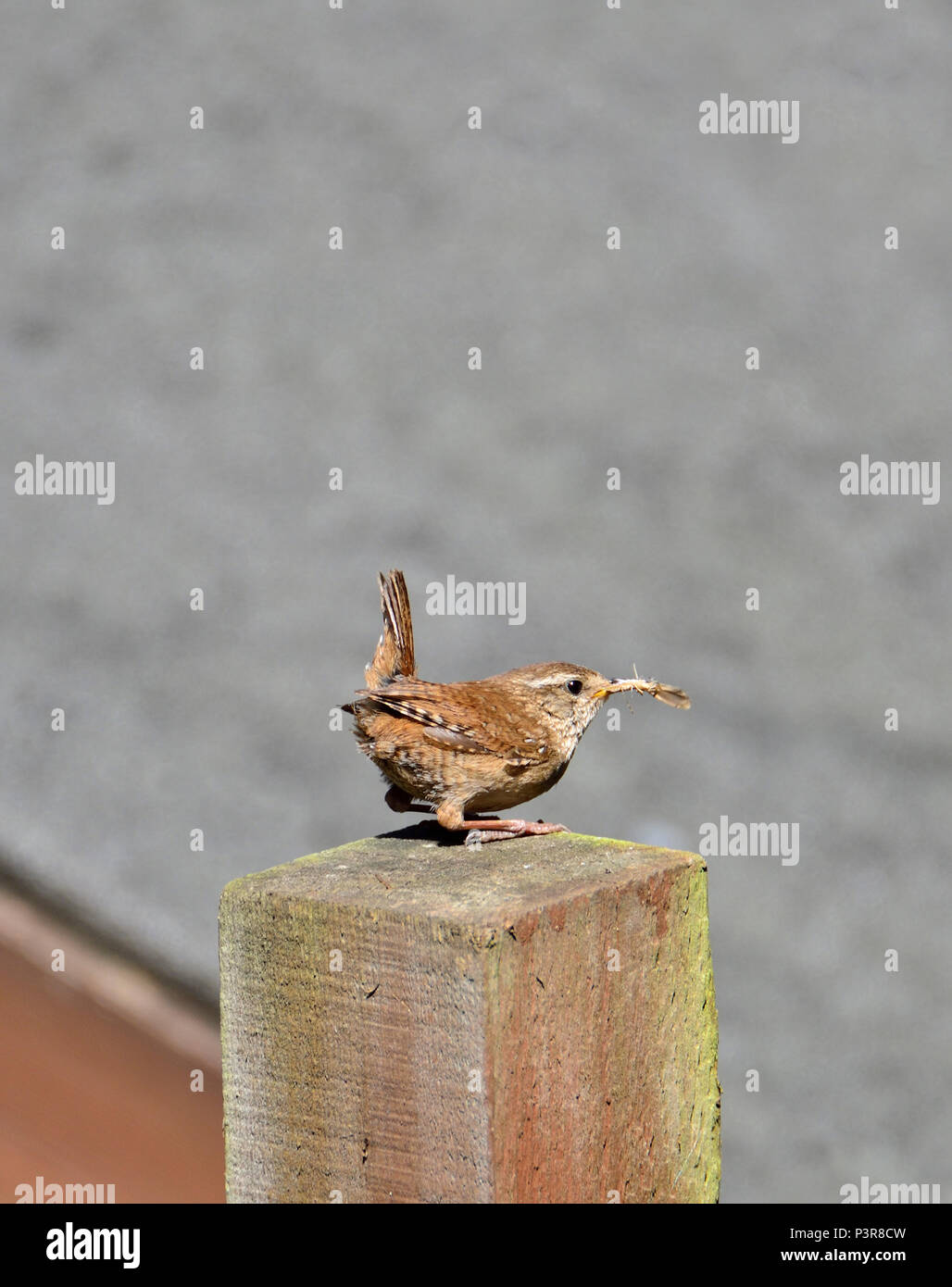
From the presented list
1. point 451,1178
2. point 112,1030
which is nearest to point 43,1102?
point 112,1030

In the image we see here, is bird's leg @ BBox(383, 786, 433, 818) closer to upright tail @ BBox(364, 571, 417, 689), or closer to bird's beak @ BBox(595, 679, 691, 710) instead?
upright tail @ BBox(364, 571, 417, 689)

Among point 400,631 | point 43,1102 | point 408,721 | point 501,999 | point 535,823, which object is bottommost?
point 43,1102

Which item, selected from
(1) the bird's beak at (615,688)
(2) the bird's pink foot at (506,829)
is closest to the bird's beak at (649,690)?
(1) the bird's beak at (615,688)

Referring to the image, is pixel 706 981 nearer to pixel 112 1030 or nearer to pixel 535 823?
pixel 535 823

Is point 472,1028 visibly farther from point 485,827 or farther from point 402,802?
point 402,802

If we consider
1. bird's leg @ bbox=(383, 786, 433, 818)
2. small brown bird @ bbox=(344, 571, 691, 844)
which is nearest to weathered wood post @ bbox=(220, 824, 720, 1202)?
small brown bird @ bbox=(344, 571, 691, 844)
